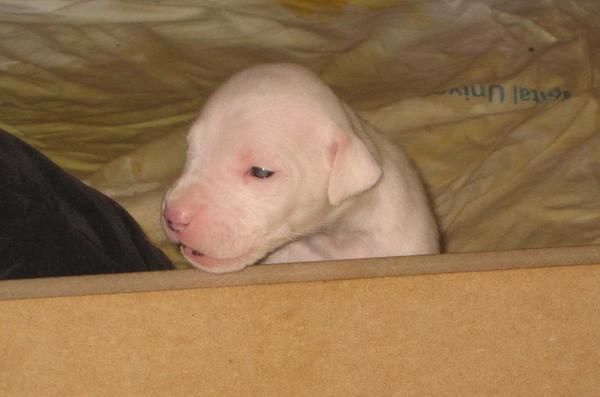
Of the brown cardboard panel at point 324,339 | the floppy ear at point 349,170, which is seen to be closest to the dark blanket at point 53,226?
the brown cardboard panel at point 324,339

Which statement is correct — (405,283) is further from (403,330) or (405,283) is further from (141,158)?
(141,158)

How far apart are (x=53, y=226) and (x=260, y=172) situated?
0.38m

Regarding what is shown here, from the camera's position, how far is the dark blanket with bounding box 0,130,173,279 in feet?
5.92

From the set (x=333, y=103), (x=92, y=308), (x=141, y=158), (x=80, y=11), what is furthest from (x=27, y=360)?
(x=80, y=11)

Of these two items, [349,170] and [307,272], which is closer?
[307,272]

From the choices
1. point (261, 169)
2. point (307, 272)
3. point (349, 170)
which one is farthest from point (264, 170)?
point (307, 272)

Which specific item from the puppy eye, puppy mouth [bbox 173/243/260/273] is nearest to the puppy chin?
puppy mouth [bbox 173/243/260/273]

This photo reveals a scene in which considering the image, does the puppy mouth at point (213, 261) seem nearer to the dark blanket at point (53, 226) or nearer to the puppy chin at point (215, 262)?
the puppy chin at point (215, 262)

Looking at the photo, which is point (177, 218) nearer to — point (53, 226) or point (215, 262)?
point (215, 262)

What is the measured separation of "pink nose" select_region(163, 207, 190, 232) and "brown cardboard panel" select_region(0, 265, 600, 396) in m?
0.26

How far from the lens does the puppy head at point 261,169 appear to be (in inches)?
69.9

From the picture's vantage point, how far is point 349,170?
190 cm

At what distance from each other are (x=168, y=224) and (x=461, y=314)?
52cm

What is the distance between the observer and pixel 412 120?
307 centimetres
